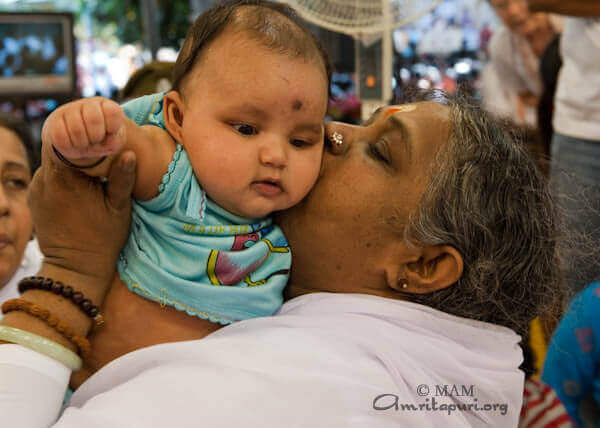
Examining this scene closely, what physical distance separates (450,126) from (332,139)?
10.7 inches

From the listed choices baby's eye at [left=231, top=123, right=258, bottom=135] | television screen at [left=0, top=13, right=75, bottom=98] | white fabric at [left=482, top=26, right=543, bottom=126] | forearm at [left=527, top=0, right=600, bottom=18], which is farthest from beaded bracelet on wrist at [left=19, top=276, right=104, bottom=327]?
white fabric at [left=482, top=26, right=543, bottom=126]

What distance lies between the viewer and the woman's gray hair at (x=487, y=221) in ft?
4.22

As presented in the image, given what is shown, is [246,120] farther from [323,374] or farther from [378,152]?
[323,374]

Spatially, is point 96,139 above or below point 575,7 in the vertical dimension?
below

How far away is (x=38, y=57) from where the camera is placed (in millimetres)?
3705

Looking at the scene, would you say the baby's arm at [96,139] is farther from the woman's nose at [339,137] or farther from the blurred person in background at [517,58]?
the blurred person in background at [517,58]

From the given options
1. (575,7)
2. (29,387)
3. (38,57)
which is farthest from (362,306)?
(38,57)

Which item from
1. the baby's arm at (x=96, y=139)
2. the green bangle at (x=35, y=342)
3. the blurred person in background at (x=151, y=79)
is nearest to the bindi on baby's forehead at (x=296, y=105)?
the baby's arm at (x=96, y=139)

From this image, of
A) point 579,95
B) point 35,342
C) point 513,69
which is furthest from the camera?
point 513,69

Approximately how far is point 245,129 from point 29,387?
623 millimetres

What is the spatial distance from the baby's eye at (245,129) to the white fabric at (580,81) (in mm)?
1742

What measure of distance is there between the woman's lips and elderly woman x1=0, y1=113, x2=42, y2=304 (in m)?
0.79

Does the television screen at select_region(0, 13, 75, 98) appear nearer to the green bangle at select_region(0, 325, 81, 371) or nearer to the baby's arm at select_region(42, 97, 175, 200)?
the baby's arm at select_region(42, 97, 175, 200)

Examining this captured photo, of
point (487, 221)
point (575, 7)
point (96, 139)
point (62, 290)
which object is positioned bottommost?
point (62, 290)
